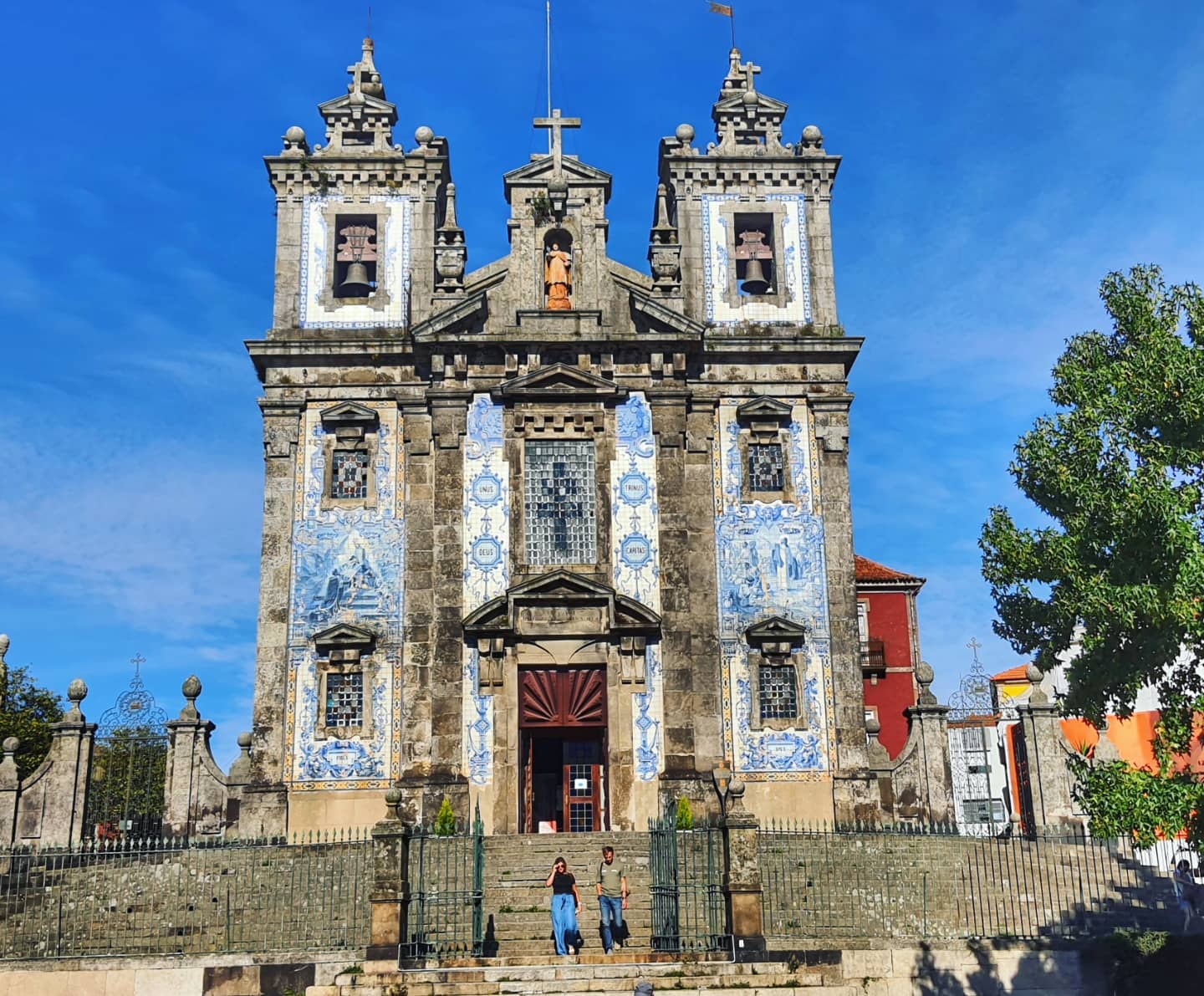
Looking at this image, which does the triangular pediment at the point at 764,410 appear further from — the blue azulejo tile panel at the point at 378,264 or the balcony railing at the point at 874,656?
the balcony railing at the point at 874,656

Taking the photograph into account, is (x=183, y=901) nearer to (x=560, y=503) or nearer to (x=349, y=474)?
(x=349, y=474)

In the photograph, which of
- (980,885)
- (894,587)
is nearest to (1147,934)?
(980,885)

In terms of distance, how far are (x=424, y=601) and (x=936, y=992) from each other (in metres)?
12.0

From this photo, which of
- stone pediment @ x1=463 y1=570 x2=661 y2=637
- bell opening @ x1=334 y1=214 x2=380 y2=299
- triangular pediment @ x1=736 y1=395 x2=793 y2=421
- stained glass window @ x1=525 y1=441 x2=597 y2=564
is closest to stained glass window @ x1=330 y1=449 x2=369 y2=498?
stained glass window @ x1=525 y1=441 x2=597 y2=564

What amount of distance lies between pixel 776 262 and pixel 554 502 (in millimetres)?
7114

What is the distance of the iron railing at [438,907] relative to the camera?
1689cm

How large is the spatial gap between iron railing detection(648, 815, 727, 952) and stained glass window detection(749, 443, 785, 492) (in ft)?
33.3

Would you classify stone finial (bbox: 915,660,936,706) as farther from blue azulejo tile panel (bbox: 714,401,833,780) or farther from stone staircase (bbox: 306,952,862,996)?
stone staircase (bbox: 306,952,862,996)

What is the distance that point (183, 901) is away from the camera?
20828 millimetres

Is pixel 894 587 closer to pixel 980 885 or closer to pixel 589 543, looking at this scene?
pixel 589 543

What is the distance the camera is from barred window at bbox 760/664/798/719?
86.3ft

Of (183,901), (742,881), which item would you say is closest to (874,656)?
(742,881)

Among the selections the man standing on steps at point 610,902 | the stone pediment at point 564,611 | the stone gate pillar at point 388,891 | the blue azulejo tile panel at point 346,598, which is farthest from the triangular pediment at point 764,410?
the stone gate pillar at point 388,891

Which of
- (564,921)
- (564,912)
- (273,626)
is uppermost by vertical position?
(273,626)
